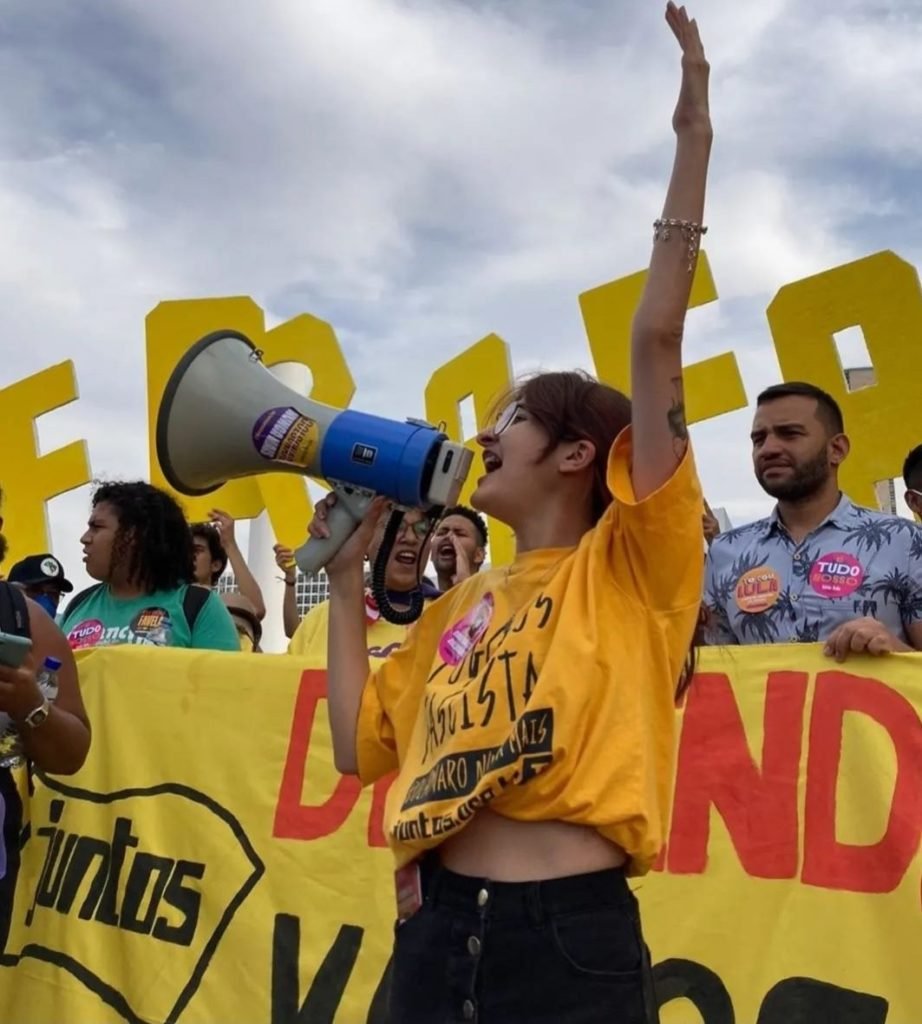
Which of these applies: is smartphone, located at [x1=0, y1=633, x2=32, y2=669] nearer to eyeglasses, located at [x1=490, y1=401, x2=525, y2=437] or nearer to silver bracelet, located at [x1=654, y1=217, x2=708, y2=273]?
eyeglasses, located at [x1=490, y1=401, x2=525, y2=437]

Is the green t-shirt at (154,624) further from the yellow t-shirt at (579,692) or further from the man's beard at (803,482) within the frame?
the yellow t-shirt at (579,692)

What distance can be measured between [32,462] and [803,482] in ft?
17.1

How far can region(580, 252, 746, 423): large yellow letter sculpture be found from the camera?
17.0 feet

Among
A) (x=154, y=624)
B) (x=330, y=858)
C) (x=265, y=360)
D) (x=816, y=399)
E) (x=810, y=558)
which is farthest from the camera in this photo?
(x=265, y=360)

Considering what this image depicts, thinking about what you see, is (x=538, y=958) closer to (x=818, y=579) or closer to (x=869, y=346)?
(x=818, y=579)

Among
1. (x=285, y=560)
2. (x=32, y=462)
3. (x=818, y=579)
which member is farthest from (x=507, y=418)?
(x=32, y=462)

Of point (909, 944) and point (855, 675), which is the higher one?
point (855, 675)

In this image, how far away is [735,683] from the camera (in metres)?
2.68

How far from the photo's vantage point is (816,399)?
10.5ft

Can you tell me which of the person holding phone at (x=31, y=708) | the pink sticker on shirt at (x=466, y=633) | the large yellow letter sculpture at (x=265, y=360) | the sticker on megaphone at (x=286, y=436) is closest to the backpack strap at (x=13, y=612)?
the person holding phone at (x=31, y=708)

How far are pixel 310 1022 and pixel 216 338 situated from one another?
1.69 m

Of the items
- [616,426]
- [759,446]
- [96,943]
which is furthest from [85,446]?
[616,426]

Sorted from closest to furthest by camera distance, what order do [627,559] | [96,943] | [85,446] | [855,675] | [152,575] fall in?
[627,559], [855,675], [96,943], [152,575], [85,446]

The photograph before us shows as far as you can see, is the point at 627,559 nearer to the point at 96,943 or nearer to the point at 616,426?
the point at 616,426
